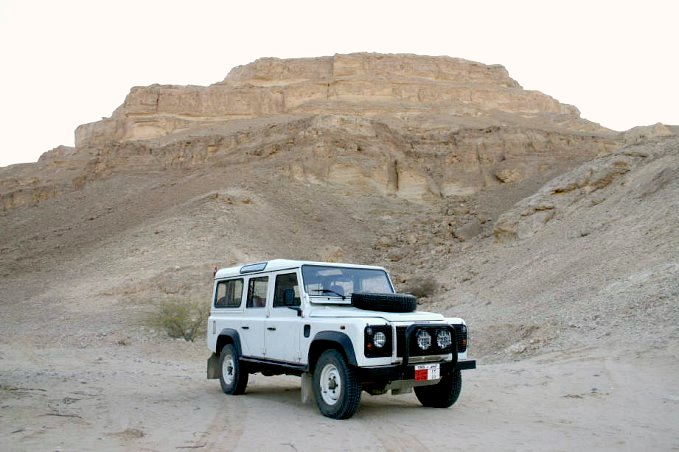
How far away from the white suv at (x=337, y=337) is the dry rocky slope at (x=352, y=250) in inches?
18.7

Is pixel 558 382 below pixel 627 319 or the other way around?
below

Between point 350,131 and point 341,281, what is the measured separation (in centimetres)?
3864

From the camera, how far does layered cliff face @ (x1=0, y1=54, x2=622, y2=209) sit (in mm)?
45156

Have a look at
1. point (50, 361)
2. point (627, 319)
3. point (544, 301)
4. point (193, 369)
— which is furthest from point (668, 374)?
point (50, 361)

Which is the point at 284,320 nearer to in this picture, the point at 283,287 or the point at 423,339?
the point at 283,287

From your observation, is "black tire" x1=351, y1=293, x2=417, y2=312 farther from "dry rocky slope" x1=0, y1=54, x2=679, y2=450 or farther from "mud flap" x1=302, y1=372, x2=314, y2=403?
"dry rocky slope" x1=0, y1=54, x2=679, y2=450

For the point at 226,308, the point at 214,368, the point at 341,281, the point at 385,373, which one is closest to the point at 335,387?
the point at 385,373

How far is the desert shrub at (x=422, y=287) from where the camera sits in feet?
82.2

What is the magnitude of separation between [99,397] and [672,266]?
13647 mm

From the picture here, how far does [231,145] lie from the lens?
160ft

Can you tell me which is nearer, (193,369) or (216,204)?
(193,369)

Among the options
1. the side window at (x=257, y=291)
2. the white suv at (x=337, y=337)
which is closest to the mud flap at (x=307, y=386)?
the white suv at (x=337, y=337)

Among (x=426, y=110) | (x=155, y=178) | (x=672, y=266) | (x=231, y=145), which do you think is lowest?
(x=672, y=266)

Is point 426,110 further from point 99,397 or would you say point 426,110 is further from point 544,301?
point 99,397
